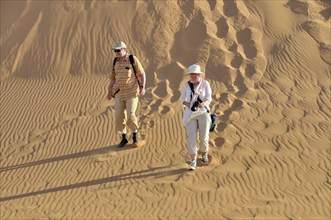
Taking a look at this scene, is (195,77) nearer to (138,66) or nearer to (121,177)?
(138,66)

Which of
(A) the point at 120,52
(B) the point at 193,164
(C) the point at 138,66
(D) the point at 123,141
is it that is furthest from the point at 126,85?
(B) the point at 193,164

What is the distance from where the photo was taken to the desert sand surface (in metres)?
7.32

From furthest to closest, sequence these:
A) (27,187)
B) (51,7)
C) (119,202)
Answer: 1. (51,7)
2. (27,187)
3. (119,202)

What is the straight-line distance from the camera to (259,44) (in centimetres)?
1122

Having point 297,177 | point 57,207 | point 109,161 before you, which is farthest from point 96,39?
point 297,177

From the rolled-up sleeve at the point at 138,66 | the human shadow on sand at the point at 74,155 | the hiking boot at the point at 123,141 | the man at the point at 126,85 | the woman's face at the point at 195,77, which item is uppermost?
the woman's face at the point at 195,77

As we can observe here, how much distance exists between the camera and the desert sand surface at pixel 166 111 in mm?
7324

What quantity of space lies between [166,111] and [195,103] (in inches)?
109

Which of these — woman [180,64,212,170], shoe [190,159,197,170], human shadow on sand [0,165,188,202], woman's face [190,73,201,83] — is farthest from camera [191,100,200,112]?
human shadow on sand [0,165,188,202]

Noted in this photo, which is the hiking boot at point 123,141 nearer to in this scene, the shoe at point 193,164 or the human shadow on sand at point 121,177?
the human shadow on sand at point 121,177

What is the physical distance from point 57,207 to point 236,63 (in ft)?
17.9

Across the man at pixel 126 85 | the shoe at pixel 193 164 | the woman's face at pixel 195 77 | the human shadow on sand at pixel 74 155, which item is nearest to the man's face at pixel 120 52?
the man at pixel 126 85

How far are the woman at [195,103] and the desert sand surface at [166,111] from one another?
77 centimetres

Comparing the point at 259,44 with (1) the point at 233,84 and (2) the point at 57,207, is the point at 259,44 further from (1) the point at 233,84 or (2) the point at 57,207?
(2) the point at 57,207
